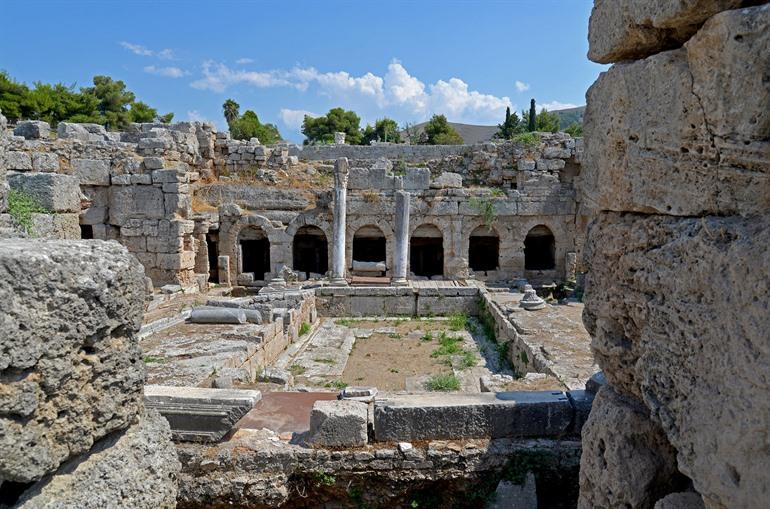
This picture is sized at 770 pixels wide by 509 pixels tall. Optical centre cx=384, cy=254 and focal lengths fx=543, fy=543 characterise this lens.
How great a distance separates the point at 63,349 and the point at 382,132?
45796 mm

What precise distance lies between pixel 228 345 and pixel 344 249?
1029 centimetres

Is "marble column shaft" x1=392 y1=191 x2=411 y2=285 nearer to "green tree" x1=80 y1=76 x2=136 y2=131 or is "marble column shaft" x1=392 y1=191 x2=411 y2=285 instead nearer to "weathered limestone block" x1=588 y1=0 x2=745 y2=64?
"weathered limestone block" x1=588 y1=0 x2=745 y2=64

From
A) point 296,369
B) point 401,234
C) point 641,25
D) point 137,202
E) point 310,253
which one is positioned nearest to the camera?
point 641,25

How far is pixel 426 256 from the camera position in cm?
2347

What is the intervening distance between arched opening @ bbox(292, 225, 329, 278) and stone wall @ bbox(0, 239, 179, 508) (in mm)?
19867

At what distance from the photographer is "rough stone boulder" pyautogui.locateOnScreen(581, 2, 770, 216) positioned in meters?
1.77

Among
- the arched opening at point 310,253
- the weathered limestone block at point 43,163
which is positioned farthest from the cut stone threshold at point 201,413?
the arched opening at point 310,253

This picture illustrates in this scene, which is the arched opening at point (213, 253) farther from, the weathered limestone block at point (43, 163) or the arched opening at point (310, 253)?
the weathered limestone block at point (43, 163)

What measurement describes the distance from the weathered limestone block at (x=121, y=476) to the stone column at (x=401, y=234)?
1556 cm

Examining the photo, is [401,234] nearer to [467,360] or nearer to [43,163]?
[467,360]

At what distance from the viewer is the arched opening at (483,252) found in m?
23.2

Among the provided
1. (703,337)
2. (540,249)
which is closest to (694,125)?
(703,337)

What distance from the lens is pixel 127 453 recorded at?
243 centimetres

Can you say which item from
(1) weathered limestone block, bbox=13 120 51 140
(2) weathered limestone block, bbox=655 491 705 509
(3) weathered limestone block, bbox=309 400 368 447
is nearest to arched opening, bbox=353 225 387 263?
(1) weathered limestone block, bbox=13 120 51 140
